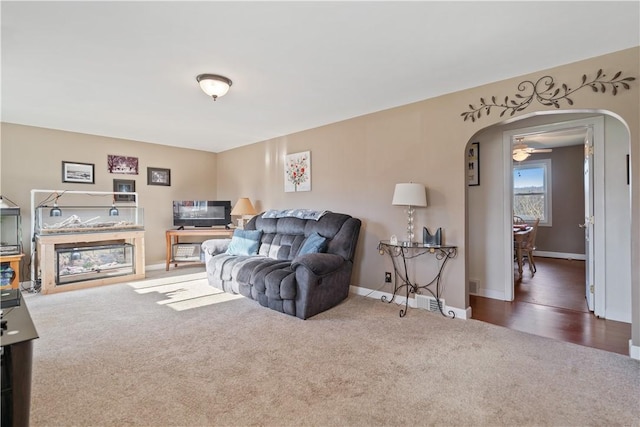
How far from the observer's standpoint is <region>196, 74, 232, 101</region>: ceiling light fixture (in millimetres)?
2777

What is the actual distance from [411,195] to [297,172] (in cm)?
207

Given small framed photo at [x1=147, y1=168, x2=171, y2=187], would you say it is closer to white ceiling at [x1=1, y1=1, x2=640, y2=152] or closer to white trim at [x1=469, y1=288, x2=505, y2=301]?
white ceiling at [x1=1, y1=1, x2=640, y2=152]

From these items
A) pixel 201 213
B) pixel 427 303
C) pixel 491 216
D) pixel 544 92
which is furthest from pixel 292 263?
pixel 201 213

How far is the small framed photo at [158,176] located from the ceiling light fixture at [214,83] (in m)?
3.36

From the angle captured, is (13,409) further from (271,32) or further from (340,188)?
(340,188)

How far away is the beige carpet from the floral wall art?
6.91ft

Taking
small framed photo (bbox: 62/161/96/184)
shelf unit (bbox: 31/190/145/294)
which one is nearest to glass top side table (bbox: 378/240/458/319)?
shelf unit (bbox: 31/190/145/294)

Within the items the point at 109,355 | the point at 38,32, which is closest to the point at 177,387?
the point at 109,355

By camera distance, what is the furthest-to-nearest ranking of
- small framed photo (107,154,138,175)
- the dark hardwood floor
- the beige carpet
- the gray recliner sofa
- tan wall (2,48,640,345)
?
1. small framed photo (107,154,138,175)
2. the gray recliner sofa
3. the dark hardwood floor
4. tan wall (2,48,640,345)
5. the beige carpet

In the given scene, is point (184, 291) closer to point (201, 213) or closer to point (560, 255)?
point (201, 213)

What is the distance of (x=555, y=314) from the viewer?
3262mm

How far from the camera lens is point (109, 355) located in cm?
237

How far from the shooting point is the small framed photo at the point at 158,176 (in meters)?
5.59

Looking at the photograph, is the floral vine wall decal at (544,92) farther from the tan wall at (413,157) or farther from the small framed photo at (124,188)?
the small framed photo at (124,188)
